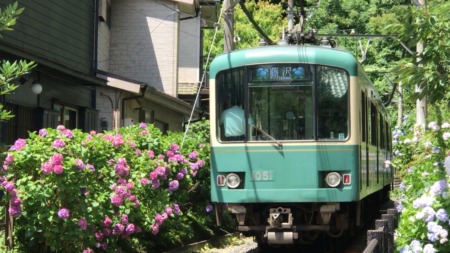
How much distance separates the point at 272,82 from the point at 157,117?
13.0 metres

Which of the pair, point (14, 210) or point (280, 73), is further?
point (280, 73)

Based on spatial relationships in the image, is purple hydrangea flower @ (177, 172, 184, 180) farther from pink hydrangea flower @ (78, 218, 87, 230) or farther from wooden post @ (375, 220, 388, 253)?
wooden post @ (375, 220, 388, 253)

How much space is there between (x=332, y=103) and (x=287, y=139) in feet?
A: 2.63

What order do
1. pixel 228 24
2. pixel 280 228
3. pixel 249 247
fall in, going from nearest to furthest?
pixel 280 228 < pixel 249 247 < pixel 228 24

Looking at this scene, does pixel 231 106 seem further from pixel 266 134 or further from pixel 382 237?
pixel 382 237

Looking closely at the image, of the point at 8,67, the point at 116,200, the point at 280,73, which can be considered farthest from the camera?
the point at 280,73

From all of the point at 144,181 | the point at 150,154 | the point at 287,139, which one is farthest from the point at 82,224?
the point at 287,139

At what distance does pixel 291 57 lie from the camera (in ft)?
36.1

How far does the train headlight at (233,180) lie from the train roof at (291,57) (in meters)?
1.48

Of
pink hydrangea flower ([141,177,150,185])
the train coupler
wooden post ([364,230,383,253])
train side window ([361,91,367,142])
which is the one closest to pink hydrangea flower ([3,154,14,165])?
pink hydrangea flower ([141,177,150,185])

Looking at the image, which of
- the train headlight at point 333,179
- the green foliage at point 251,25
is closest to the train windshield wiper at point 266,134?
the train headlight at point 333,179

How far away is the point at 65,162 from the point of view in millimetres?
8672

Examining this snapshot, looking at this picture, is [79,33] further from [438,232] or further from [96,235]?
[438,232]

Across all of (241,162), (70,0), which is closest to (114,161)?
(241,162)
